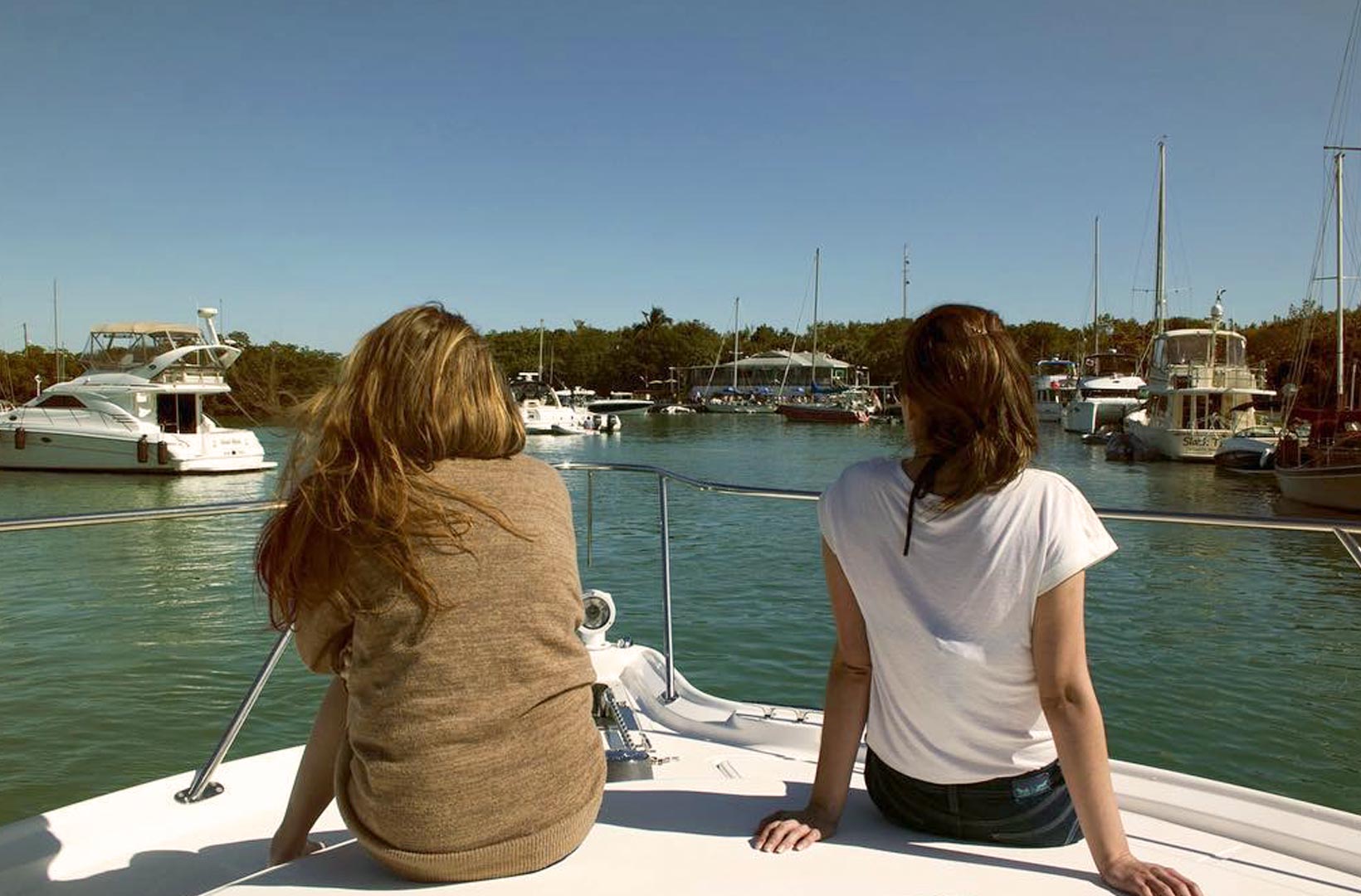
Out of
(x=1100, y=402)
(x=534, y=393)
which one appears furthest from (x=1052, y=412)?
(x=534, y=393)

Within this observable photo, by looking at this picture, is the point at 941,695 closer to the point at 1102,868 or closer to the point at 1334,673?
the point at 1102,868

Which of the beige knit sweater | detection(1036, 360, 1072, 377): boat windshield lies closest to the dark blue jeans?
the beige knit sweater

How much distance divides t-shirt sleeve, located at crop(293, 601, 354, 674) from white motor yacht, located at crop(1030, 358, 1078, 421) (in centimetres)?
5624

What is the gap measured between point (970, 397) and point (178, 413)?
28.5 metres

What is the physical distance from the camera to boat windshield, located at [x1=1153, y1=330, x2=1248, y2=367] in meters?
32.5

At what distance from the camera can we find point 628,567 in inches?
449

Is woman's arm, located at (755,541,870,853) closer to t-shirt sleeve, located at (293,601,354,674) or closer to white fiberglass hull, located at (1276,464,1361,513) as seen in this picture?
t-shirt sleeve, located at (293,601,354,674)

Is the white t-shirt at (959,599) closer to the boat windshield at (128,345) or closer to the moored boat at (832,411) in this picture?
the boat windshield at (128,345)

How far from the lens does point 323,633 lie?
140cm

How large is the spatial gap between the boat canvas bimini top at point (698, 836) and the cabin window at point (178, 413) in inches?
1048

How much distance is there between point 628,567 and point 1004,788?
9972 millimetres

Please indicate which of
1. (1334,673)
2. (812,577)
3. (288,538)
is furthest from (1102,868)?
(812,577)

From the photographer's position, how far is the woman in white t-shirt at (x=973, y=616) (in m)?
1.42

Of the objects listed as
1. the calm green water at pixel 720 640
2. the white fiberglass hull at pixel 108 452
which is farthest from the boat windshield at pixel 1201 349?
the white fiberglass hull at pixel 108 452
